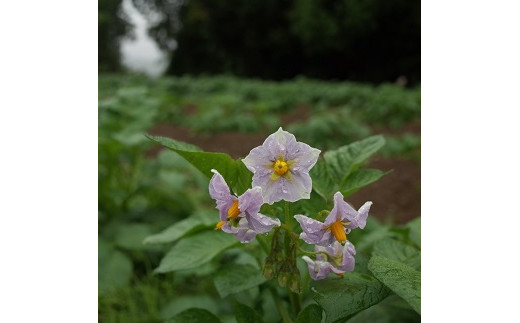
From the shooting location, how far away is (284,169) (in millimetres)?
743

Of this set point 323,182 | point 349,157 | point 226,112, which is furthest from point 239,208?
point 226,112

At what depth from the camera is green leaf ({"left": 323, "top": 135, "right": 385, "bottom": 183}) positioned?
1.03 metres

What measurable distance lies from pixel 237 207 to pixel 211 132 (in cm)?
533

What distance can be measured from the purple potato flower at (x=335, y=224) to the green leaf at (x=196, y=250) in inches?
11.8

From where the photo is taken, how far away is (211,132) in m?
6.03

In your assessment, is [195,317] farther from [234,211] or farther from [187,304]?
[187,304]

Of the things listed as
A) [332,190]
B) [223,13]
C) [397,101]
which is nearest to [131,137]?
[332,190]

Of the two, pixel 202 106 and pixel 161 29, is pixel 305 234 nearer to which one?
pixel 202 106

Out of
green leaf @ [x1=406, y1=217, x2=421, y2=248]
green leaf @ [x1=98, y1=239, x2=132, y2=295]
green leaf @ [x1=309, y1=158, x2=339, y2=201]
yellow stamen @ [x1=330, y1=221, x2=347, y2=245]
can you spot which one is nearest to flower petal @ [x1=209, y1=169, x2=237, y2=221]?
yellow stamen @ [x1=330, y1=221, x2=347, y2=245]

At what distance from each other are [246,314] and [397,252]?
12.2 inches

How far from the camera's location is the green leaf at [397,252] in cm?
100

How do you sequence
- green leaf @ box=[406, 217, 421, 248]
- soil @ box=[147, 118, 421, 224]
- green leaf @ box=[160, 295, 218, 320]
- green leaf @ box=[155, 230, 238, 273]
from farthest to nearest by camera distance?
soil @ box=[147, 118, 421, 224], green leaf @ box=[160, 295, 218, 320], green leaf @ box=[406, 217, 421, 248], green leaf @ box=[155, 230, 238, 273]

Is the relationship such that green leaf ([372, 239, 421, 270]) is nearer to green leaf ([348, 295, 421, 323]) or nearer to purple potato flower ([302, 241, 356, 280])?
green leaf ([348, 295, 421, 323])

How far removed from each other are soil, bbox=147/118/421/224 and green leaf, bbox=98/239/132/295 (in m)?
1.00
